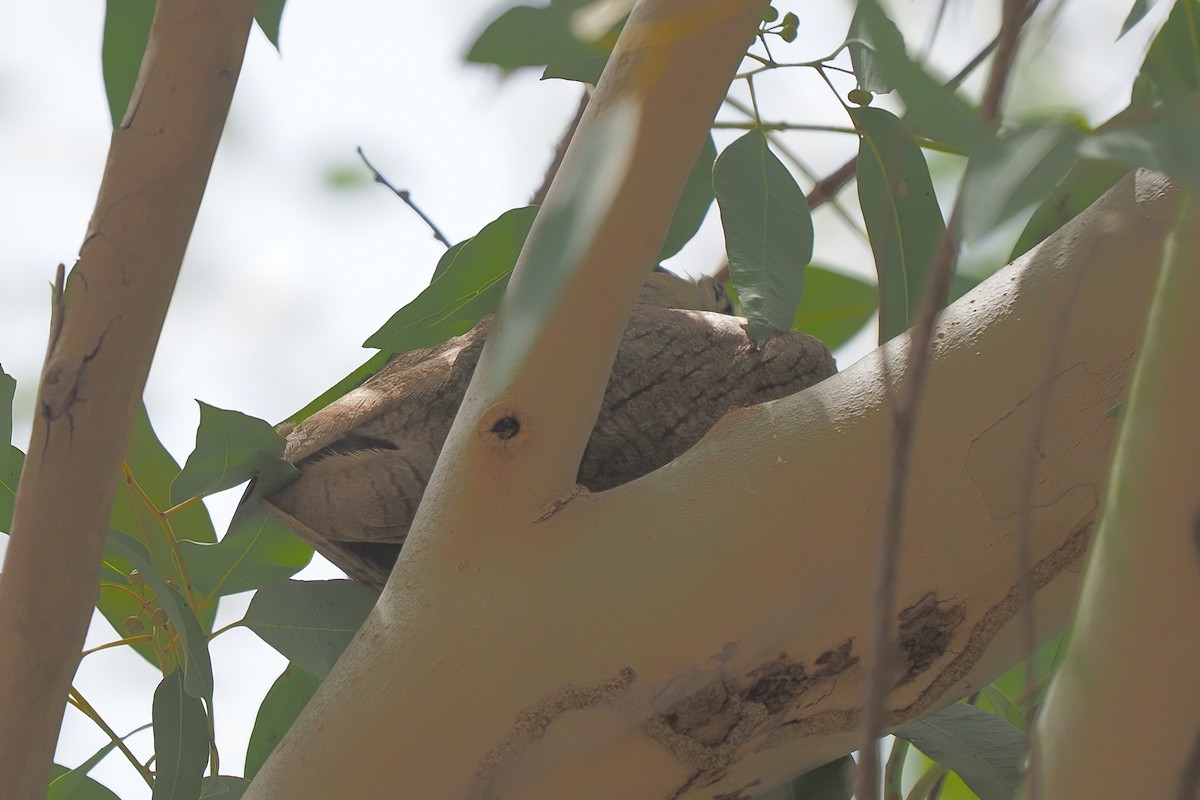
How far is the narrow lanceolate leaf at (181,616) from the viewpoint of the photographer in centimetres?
84

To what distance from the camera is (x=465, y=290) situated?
912 mm

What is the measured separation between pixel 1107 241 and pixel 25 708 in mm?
690

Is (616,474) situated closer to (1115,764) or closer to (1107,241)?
(1107,241)

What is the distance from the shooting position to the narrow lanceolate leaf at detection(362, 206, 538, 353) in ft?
2.95

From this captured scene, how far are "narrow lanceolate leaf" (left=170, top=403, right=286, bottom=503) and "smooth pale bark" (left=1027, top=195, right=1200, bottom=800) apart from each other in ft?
2.21

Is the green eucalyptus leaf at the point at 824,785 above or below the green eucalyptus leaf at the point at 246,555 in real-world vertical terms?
below

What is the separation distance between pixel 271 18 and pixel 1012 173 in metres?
0.65

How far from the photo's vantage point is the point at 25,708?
0.65 meters

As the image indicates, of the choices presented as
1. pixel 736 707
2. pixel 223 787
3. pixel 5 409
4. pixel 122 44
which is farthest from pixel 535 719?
pixel 122 44

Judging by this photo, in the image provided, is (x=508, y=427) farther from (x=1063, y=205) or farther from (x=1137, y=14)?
(x=1137, y=14)

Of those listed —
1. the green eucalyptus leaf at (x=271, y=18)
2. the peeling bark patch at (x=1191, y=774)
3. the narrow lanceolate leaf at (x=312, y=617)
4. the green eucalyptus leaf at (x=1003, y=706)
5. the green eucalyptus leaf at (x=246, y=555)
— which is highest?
the green eucalyptus leaf at (x=271, y=18)

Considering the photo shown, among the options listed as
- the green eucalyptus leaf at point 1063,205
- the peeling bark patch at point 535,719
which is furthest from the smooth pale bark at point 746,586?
the green eucalyptus leaf at point 1063,205

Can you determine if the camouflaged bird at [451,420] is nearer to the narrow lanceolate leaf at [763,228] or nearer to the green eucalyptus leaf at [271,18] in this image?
the narrow lanceolate leaf at [763,228]

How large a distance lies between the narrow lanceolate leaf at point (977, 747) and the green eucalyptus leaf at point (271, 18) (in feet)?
2.50
